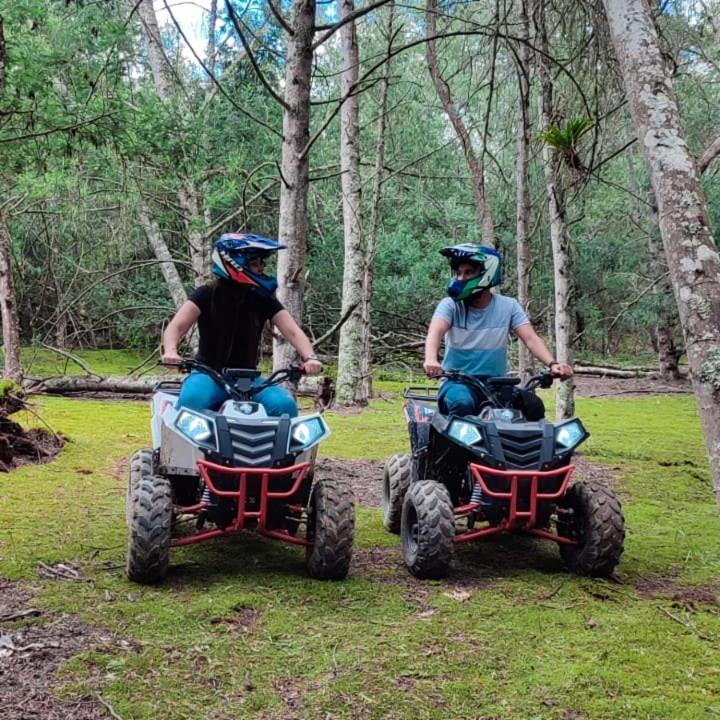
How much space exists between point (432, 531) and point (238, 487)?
95 cm

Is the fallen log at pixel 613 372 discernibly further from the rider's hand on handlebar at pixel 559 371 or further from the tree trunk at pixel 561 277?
the rider's hand on handlebar at pixel 559 371

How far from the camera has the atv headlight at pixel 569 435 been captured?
155 inches

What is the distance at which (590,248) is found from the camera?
20.6 meters

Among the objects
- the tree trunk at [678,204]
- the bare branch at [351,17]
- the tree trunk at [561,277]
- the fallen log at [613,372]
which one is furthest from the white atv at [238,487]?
the fallen log at [613,372]

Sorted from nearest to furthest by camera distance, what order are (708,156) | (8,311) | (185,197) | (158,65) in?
(708,156) → (8,311) → (185,197) → (158,65)

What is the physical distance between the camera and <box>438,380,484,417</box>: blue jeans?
425cm

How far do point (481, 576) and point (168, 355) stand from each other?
195 cm

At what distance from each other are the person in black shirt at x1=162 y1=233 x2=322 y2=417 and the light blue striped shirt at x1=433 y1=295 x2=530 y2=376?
843mm

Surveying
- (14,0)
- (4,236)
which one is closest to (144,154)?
(14,0)

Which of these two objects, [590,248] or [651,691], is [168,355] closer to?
[651,691]

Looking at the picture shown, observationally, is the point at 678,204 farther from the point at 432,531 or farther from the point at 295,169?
the point at 295,169

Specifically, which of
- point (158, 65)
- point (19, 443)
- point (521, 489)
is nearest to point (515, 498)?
point (521, 489)

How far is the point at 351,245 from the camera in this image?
1122cm

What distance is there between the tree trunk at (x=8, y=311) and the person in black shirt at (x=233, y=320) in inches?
266
